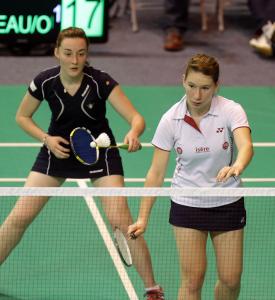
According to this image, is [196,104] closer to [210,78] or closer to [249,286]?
[210,78]

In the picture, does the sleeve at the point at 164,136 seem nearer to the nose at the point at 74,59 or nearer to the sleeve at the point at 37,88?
the nose at the point at 74,59

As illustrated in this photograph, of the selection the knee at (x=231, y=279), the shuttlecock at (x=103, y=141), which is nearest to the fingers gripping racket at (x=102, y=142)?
the shuttlecock at (x=103, y=141)

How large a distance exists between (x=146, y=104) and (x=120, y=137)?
1.12 metres

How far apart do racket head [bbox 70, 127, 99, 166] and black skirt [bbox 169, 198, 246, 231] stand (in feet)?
3.10

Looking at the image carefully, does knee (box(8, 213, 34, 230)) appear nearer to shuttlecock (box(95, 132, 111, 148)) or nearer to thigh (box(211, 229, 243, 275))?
shuttlecock (box(95, 132, 111, 148))

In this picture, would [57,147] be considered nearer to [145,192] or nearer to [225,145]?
[145,192]

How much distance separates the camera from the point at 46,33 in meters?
12.2

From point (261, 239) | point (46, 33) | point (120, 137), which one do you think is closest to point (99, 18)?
point (46, 33)

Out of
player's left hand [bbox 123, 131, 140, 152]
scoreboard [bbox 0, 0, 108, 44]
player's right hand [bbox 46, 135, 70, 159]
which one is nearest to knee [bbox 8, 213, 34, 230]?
player's right hand [bbox 46, 135, 70, 159]

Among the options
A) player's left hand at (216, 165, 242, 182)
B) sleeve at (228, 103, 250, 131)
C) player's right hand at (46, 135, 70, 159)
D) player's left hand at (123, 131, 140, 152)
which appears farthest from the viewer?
player's right hand at (46, 135, 70, 159)

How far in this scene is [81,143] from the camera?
6.62 m

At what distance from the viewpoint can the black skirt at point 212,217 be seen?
5863 millimetres

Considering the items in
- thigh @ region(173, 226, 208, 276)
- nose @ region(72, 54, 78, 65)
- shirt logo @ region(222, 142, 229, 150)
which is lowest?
thigh @ region(173, 226, 208, 276)

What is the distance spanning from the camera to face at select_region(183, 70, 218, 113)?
5691mm
